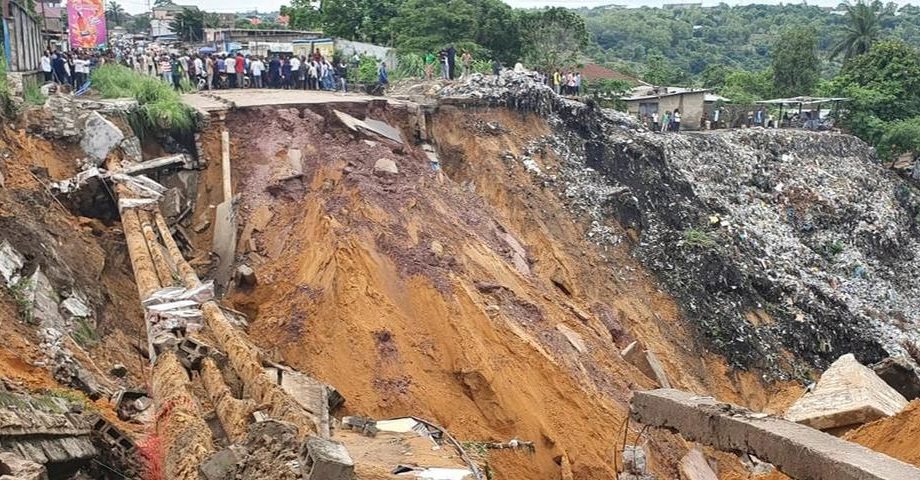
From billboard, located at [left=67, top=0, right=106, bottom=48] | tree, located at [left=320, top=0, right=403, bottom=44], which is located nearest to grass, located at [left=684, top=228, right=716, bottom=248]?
billboard, located at [left=67, top=0, right=106, bottom=48]

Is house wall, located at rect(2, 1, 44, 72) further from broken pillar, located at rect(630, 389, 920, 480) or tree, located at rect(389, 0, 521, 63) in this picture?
broken pillar, located at rect(630, 389, 920, 480)

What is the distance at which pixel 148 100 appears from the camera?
48.9 ft

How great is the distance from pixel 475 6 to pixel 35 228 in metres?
21.0

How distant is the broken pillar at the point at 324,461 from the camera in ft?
17.1

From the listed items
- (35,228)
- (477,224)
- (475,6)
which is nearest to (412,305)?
(477,224)

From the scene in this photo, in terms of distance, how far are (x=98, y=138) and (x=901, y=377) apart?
12804 millimetres

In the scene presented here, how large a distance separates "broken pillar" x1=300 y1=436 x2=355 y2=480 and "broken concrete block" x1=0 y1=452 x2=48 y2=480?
1.57 metres

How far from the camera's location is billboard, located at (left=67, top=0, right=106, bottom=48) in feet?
60.2

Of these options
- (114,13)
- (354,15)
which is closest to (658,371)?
(354,15)

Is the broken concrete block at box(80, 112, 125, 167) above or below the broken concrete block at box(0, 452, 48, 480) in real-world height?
above

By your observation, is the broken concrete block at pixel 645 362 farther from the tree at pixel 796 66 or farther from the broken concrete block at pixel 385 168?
the tree at pixel 796 66

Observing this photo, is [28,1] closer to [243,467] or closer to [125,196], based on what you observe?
[125,196]

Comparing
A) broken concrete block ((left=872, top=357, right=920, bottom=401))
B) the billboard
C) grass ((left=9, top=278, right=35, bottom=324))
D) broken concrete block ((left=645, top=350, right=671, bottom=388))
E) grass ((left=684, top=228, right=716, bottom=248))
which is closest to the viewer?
grass ((left=9, top=278, right=35, bottom=324))

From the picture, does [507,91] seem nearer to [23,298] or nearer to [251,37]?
[23,298]
